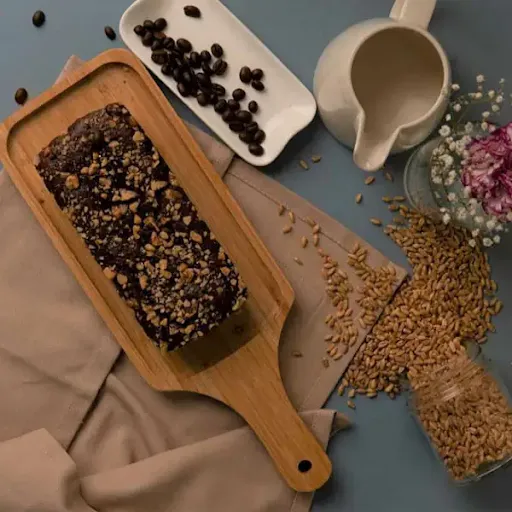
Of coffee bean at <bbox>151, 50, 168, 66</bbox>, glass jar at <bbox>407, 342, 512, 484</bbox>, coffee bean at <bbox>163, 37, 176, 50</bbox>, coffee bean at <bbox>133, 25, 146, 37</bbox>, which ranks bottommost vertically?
glass jar at <bbox>407, 342, 512, 484</bbox>

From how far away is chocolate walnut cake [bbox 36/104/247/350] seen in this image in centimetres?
106

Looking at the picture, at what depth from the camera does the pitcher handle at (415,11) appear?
3.45ft

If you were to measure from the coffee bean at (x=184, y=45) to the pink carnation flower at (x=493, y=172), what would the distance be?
463 mm

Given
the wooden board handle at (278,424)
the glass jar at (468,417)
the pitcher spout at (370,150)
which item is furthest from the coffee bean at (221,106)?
the glass jar at (468,417)

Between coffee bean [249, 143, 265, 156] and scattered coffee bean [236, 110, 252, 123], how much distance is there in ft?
0.13

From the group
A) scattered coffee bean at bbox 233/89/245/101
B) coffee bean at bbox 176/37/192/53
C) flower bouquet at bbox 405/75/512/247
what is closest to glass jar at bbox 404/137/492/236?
flower bouquet at bbox 405/75/512/247

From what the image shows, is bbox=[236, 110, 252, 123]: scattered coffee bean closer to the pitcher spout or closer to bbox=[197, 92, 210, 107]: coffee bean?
bbox=[197, 92, 210, 107]: coffee bean

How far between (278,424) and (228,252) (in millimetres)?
264

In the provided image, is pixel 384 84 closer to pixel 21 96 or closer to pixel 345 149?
pixel 345 149

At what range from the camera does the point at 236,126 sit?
1.17 meters

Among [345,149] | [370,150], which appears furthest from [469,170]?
[345,149]

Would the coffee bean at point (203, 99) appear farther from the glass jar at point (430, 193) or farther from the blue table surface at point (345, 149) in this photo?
the glass jar at point (430, 193)

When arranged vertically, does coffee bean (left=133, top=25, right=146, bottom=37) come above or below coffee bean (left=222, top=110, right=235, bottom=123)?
above

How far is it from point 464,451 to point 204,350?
40 centimetres
